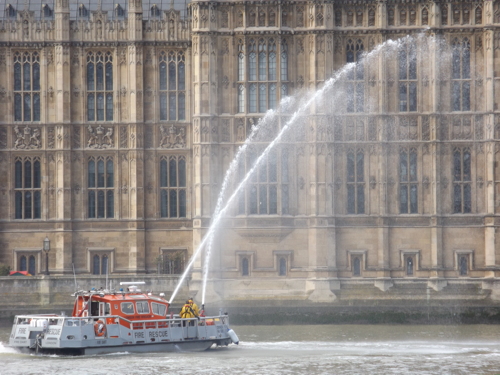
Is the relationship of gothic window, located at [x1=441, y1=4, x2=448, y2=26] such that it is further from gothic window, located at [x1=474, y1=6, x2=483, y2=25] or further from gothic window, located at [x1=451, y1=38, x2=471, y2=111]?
gothic window, located at [x1=474, y1=6, x2=483, y2=25]

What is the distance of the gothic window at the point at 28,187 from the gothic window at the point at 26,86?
8.24 ft

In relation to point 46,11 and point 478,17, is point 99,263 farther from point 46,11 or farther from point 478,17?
point 478,17

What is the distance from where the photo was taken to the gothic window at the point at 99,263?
248 feet

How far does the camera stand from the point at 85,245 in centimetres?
7575

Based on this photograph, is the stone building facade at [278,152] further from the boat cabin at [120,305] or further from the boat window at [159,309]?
the boat cabin at [120,305]

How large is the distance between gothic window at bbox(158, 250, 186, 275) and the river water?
11.1 metres

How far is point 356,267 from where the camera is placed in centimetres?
7394

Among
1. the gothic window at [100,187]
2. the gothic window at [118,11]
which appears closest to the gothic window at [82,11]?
the gothic window at [118,11]

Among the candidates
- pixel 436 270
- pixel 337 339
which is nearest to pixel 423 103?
pixel 436 270

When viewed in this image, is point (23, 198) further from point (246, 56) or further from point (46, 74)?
point (246, 56)

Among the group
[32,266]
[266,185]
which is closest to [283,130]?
[266,185]

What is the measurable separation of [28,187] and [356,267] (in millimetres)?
18743

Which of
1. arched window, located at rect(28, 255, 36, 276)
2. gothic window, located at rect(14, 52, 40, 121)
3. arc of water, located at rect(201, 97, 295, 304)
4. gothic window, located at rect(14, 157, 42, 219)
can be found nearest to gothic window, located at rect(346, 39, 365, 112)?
arc of water, located at rect(201, 97, 295, 304)

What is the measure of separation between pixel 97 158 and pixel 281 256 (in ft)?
38.3
